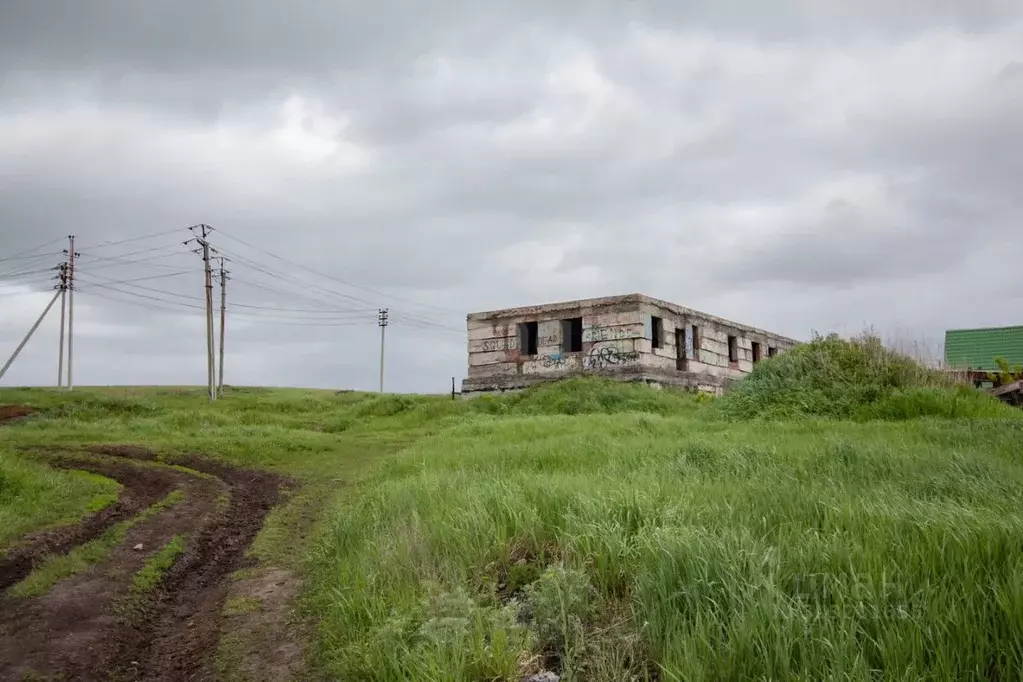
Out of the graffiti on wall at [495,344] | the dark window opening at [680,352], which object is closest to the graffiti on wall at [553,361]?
the graffiti on wall at [495,344]

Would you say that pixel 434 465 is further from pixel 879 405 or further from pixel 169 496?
pixel 879 405

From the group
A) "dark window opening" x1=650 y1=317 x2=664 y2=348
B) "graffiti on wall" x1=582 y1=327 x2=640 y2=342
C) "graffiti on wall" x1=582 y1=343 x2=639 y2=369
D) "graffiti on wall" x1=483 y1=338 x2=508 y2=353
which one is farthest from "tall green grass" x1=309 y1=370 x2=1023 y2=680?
"graffiti on wall" x1=483 y1=338 x2=508 y2=353

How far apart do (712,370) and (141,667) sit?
26.4 metres

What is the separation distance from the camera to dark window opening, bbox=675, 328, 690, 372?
27641mm

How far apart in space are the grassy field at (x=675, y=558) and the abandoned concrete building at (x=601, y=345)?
1417cm

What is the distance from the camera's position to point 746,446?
948 cm

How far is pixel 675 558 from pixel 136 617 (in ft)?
15.0

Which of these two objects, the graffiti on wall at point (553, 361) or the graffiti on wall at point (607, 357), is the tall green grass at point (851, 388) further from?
the graffiti on wall at point (553, 361)

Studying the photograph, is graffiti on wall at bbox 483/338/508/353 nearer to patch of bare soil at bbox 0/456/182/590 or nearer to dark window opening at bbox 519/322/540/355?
dark window opening at bbox 519/322/540/355

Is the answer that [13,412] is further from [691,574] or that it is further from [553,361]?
[691,574]

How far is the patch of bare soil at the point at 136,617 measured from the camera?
16.6 feet

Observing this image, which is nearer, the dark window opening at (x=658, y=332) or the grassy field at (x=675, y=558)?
the grassy field at (x=675, y=558)

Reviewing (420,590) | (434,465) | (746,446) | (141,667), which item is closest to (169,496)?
(434,465)

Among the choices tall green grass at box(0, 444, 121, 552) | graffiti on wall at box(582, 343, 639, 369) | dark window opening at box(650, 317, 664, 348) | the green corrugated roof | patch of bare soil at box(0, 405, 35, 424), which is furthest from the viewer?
the green corrugated roof
